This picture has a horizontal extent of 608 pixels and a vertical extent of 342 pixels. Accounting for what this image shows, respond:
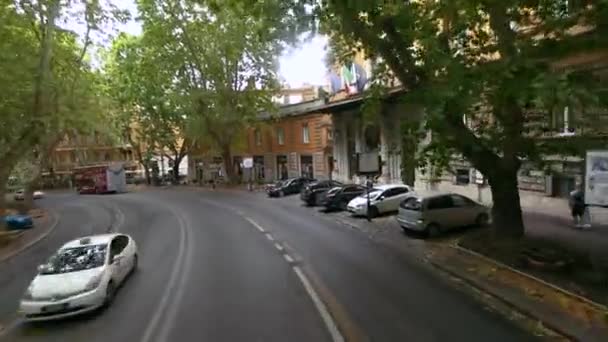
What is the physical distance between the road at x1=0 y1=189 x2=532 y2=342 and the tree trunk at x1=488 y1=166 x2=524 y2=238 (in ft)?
9.43

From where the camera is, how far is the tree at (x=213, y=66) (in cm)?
4212

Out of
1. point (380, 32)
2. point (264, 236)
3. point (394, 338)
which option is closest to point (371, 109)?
point (380, 32)

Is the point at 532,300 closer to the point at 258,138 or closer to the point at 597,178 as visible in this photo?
the point at 597,178

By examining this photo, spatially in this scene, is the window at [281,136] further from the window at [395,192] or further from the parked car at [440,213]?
the parked car at [440,213]

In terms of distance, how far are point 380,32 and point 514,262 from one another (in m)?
6.93

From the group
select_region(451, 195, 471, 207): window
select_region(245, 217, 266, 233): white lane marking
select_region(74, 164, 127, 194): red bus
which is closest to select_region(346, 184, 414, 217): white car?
select_region(245, 217, 266, 233): white lane marking

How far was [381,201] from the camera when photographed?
23.9 meters

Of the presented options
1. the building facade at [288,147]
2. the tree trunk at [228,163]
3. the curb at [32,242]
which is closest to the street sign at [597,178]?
the curb at [32,242]

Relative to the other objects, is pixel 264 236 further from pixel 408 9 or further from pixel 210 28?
pixel 210 28

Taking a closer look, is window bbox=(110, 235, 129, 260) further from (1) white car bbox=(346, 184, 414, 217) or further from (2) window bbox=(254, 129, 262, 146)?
(2) window bbox=(254, 129, 262, 146)

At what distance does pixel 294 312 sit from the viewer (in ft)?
33.4

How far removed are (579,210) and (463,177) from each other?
1073 cm

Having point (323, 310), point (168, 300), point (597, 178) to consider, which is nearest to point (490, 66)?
point (597, 178)

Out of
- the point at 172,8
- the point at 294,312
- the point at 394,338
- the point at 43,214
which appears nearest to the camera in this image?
the point at 394,338
